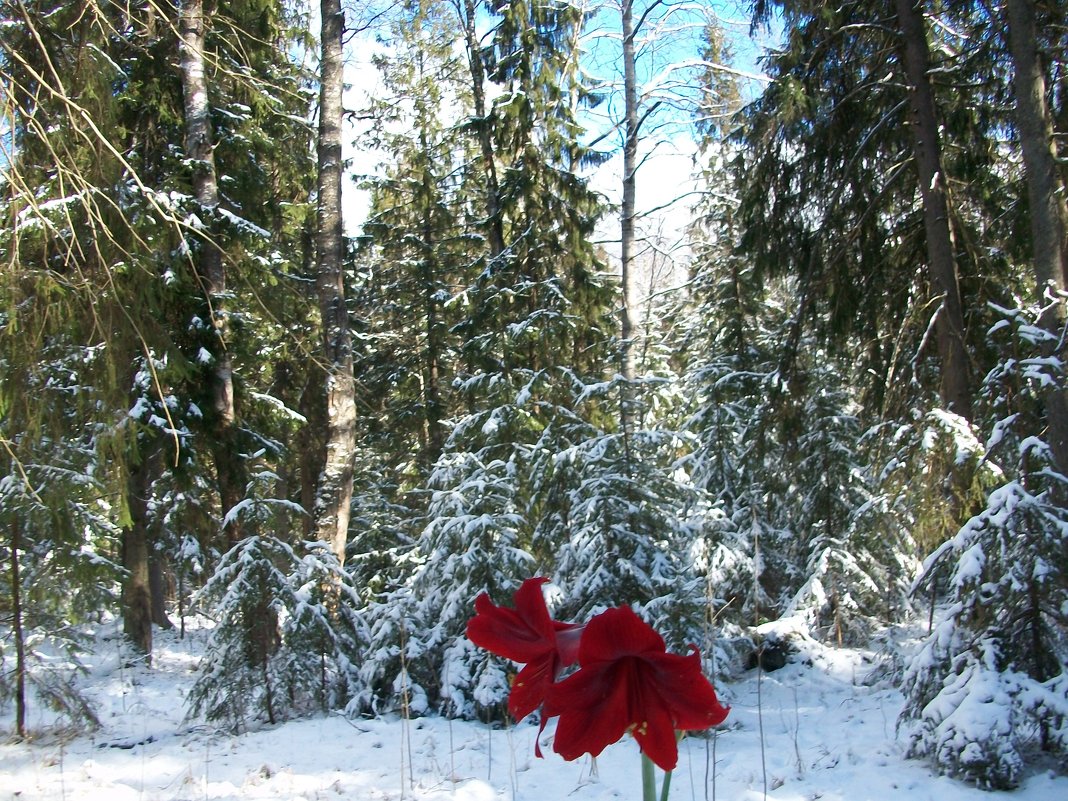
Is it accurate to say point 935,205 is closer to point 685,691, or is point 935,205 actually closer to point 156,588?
point 685,691

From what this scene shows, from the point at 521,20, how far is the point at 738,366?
19.1ft

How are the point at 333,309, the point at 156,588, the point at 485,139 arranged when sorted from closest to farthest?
the point at 333,309, the point at 485,139, the point at 156,588

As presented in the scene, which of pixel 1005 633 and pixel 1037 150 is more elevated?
pixel 1037 150

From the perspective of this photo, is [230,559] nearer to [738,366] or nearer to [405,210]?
[738,366]

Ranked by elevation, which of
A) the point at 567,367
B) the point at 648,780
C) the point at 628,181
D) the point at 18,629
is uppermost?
the point at 628,181

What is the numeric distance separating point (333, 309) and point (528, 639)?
26.2ft

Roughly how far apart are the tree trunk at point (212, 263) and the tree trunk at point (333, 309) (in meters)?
0.89

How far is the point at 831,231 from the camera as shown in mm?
6578

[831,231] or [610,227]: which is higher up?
[610,227]

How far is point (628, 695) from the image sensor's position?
2.20 ft

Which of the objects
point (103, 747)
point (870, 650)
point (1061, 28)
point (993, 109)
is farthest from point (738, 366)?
point (103, 747)

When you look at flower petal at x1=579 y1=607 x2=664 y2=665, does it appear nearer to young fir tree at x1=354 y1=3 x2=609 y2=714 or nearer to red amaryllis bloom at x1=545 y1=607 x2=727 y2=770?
red amaryllis bloom at x1=545 y1=607 x2=727 y2=770

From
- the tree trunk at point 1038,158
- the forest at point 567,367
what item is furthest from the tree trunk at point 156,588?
the tree trunk at point 1038,158

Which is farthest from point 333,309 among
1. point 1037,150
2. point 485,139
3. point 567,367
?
point 1037,150
